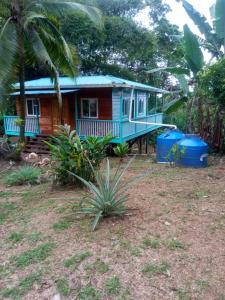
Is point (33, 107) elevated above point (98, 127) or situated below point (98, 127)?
above

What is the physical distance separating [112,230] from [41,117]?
41.5 feet

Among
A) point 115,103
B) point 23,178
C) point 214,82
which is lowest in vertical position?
point 23,178

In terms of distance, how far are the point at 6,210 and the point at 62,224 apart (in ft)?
5.29

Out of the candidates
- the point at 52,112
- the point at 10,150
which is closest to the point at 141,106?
the point at 52,112

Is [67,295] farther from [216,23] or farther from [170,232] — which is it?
[216,23]

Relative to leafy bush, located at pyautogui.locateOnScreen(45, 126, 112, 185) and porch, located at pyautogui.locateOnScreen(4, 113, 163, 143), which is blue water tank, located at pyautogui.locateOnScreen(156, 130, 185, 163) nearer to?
porch, located at pyautogui.locateOnScreen(4, 113, 163, 143)

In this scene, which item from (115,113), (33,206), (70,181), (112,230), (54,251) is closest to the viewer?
A: (54,251)

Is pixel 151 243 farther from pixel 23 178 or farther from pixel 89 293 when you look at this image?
pixel 23 178

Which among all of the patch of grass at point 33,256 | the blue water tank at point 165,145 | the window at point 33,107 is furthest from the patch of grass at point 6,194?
the window at point 33,107

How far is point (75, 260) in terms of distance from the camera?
3.57m

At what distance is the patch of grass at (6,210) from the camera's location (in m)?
5.17

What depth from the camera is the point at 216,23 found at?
990 cm

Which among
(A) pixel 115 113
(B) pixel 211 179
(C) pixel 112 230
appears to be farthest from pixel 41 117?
(C) pixel 112 230

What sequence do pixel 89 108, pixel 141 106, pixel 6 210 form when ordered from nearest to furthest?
pixel 6 210 → pixel 89 108 → pixel 141 106
